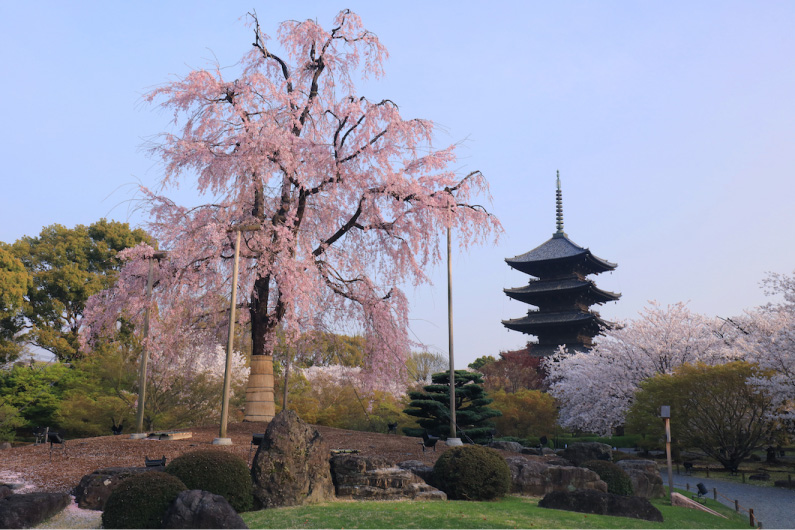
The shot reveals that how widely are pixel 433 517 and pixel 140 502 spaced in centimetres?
514

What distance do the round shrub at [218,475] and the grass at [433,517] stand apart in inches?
16.3

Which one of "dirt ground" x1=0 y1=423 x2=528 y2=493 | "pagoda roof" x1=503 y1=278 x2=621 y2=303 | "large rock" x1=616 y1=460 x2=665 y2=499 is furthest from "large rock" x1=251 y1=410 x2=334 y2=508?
"pagoda roof" x1=503 y1=278 x2=621 y2=303

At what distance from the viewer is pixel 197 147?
20.3 meters

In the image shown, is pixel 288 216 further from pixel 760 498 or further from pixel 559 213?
pixel 559 213

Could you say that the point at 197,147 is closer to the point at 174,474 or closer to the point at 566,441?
the point at 174,474

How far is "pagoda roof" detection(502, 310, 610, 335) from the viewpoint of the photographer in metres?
58.3

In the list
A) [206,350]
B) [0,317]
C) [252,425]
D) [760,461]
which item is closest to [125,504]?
[252,425]

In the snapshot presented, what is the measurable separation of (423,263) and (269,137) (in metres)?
6.76

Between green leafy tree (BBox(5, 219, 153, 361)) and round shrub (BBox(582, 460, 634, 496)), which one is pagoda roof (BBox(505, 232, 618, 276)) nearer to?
green leafy tree (BBox(5, 219, 153, 361))

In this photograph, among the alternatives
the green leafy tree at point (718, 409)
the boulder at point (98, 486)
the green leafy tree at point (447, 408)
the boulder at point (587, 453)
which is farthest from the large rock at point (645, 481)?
→ the boulder at point (98, 486)

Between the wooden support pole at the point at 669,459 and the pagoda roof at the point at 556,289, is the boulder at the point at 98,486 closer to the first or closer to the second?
the wooden support pole at the point at 669,459

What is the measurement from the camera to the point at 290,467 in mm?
13211

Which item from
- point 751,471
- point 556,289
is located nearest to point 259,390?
point 751,471

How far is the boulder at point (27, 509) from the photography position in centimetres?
1155
